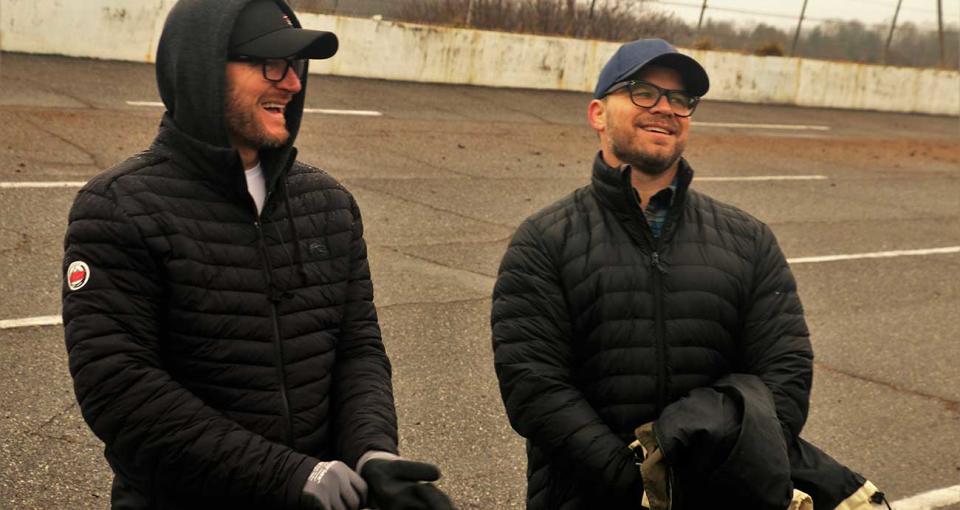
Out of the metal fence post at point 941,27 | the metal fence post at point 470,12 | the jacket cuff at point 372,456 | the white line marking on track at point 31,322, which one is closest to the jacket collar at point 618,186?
the jacket cuff at point 372,456

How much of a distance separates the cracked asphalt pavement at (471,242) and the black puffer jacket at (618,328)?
238 centimetres

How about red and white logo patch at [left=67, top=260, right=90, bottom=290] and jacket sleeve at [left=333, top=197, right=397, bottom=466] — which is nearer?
red and white logo patch at [left=67, top=260, right=90, bottom=290]

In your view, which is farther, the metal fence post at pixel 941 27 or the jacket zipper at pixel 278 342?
the metal fence post at pixel 941 27

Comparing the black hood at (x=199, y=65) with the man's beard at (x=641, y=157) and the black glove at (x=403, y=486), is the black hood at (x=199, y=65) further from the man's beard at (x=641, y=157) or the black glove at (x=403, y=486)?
the man's beard at (x=641, y=157)

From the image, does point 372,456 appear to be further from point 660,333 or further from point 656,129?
point 656,129

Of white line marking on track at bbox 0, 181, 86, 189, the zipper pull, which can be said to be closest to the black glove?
the zipper pull

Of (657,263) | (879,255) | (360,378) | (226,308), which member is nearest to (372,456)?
(360,378)

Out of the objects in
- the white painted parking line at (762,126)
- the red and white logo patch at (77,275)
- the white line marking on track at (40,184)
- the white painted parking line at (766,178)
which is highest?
the red and white logo patch at (77,275)

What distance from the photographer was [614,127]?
3588mm

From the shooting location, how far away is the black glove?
104 inches

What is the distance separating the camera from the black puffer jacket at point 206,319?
9.10 ft

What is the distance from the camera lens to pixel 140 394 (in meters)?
2.76

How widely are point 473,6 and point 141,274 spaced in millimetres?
18977

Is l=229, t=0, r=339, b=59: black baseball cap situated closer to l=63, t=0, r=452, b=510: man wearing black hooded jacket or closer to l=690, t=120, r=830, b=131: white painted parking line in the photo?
l=63, t=0, r=452, b=510: man wearing black hooded jacket
